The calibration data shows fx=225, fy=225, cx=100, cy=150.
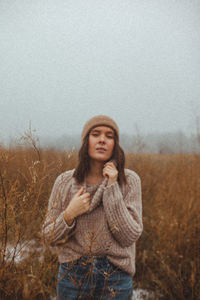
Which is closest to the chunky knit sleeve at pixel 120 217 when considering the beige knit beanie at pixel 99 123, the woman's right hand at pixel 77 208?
the woman's right hand at pixel 77 208

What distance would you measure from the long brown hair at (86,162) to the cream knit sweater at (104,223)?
5cm

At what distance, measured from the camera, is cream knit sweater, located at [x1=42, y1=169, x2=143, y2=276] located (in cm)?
127

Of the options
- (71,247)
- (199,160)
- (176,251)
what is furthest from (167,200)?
(71,247)

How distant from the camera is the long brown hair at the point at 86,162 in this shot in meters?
1.44

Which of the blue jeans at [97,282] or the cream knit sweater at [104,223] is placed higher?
the cream knit sweater at [104,223]

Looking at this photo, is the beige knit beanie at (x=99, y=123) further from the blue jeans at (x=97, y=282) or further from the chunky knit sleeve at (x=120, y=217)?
the blue jeans at (x=97, y=282)

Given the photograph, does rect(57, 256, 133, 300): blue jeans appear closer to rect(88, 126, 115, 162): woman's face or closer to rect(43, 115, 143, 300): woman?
rect(43, 115, 143, 300): woman

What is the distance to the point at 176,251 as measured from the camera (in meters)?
2.61

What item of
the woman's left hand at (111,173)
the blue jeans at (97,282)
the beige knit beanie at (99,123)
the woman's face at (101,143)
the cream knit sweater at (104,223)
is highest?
the beige knit beanie at (99,123)

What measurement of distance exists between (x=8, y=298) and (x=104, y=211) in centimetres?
69

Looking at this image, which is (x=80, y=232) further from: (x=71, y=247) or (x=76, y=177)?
(x=76, y=177)

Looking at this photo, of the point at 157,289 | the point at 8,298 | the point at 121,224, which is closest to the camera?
the point at 8,298

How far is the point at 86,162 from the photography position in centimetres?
147

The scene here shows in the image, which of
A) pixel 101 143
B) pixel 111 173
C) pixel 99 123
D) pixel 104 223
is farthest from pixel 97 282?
pixel 99 123
